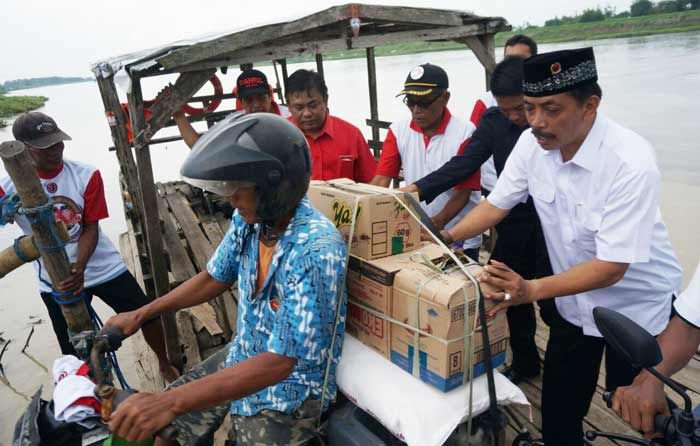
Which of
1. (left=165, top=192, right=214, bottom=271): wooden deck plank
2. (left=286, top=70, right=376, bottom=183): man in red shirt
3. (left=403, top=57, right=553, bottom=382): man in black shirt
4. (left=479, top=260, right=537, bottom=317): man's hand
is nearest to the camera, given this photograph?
(left=479, top=260, right=537, bottom=317): man's hand

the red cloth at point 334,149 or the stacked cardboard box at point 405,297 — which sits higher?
the red cloth at point 334,149

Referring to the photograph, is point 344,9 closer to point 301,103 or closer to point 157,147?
point 301,103

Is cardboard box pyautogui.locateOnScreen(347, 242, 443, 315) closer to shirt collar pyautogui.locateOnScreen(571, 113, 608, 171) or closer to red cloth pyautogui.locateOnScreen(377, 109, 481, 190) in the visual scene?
shirt collar pyautogui.locateOnScreen(571, 113, 608, 171)

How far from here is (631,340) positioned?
1.26 metres

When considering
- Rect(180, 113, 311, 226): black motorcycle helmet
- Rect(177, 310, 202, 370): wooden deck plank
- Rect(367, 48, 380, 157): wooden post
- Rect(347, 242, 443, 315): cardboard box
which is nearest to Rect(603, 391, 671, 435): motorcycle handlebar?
Rect(347, 242, 443, 315): cardboard box

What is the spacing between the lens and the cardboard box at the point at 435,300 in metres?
1.57

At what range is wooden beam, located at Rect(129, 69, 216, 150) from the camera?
3562 millimetres

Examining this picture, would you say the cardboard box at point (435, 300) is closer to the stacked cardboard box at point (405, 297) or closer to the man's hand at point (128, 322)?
the stacked cardboard box at point (405, 297)

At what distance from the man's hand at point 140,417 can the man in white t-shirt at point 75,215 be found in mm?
1739

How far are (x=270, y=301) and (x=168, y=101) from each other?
239 centimetres

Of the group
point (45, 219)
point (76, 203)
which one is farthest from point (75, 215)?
point (45, 219)

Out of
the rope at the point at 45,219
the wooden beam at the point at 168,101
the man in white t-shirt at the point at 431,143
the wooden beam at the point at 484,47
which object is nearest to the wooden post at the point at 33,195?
the rope at the point at 45,219

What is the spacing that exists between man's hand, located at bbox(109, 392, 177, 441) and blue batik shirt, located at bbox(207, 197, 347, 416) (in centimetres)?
39

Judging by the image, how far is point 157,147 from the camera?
21188mm
